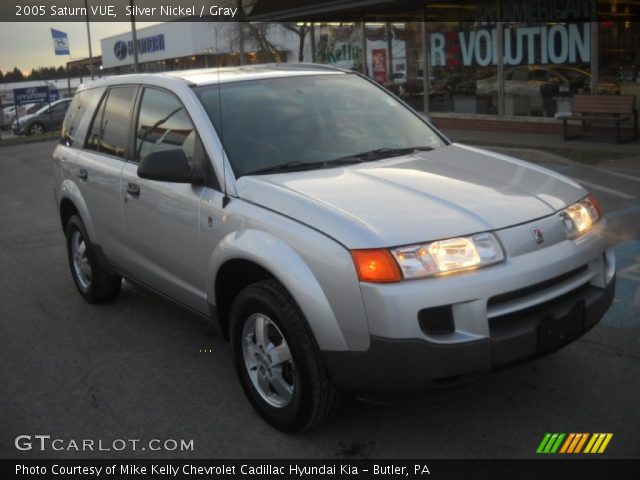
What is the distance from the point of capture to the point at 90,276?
596cm

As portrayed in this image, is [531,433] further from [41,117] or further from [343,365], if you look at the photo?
[41,117]

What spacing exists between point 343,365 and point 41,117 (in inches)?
1192

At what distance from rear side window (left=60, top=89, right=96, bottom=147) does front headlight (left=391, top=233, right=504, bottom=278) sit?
366 centimetres

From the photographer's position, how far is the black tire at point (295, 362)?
3396 mm

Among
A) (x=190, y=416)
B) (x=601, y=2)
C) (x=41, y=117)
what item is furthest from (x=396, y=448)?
(x=41, y=117)

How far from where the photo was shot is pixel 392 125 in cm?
479

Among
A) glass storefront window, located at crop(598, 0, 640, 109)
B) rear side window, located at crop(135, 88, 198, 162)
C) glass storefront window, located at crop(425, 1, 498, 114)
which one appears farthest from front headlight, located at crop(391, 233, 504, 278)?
glass storefront window, located at crop(425, 1, 498, 114)

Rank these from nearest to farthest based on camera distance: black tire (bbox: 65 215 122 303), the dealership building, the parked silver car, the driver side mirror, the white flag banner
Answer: the driver side mirror
black tire (bbox: 65 215 122 303)
the dealership building
the parked silver car
the white flag banner

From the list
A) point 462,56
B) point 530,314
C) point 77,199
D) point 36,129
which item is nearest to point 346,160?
point 530,314

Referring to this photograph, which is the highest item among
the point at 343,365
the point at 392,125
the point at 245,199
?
the point at 392,125

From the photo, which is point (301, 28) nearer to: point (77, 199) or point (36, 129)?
point (36, 129)

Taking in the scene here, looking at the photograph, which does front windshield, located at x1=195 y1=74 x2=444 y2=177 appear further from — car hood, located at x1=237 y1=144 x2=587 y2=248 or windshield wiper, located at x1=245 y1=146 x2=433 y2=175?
car hood, located at x1=237 y1=144 x2=587 y2=248

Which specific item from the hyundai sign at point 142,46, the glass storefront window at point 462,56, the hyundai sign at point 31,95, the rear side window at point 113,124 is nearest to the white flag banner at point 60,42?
the hyundai sign at point 142,46

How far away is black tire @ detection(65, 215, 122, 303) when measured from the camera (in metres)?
5.80
